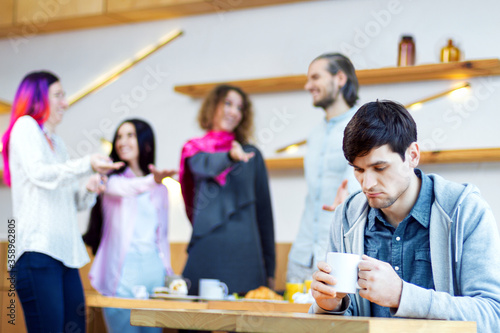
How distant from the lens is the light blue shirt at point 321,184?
8.30 feet

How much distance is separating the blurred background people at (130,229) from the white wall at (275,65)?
0.83 meters

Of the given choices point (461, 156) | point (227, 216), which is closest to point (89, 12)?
point (227, 216)

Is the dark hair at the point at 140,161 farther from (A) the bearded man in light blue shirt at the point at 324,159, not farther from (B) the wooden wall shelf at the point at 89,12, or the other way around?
(B) the wooden wall shelf at the point at 89,12

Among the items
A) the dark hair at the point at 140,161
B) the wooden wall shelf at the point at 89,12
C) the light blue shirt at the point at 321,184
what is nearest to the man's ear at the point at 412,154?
the light blue shirt at the point at 321,184

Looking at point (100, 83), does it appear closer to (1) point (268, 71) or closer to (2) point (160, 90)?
(2) point (160, 90)

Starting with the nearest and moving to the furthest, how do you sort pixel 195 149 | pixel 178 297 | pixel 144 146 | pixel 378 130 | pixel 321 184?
pixel 378 130
pixel 178 297
pixel 321 184
pixel 195 149
pixel 144 146

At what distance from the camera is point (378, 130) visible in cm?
140

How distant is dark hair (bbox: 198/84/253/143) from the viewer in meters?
3.10

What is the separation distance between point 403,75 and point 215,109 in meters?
0.96

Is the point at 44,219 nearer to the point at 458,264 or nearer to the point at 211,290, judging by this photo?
the point at 211,290

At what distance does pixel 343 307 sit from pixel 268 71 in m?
2.62

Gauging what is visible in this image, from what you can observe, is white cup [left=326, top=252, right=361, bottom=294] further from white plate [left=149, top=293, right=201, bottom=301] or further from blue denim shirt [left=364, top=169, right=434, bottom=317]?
white plate [left=149, top=293, right=201, bottom=301]

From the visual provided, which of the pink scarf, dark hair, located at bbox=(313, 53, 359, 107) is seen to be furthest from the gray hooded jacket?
the pink scarf

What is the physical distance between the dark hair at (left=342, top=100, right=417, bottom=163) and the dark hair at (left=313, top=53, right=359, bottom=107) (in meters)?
1.15
